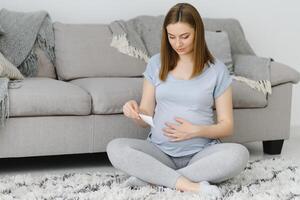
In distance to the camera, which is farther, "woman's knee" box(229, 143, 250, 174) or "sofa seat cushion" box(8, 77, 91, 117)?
"sofa seat cushion" box(8, 77, 91, 117)

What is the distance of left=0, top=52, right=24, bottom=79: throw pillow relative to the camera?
2687 millimetres

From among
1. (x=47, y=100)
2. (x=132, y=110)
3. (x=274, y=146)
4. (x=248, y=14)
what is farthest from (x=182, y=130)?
(x=248, y=14)

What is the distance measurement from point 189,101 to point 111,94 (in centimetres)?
50

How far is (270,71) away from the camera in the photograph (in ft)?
10.1

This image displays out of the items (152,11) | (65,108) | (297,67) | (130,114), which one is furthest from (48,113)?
(297,67)

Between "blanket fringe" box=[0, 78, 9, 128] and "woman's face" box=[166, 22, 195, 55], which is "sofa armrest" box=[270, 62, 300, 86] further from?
→ "blanket fringe" box=[0, 78, 9, 128]

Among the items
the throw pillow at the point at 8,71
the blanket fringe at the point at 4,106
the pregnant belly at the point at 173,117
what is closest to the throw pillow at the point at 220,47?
the pregnant belly at the point at 173,117

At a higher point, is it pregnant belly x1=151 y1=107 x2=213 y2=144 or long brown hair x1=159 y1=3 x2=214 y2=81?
long brown hair x1=159 y1=3 x2=214 y2=81

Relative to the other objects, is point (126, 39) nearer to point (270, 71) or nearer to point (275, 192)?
point (270, 71)

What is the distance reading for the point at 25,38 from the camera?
310cm

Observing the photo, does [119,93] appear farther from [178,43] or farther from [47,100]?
[178,43]

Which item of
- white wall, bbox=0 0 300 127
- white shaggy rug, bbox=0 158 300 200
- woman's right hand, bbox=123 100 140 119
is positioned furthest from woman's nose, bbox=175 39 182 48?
white wall, bbox=0 0 300 127

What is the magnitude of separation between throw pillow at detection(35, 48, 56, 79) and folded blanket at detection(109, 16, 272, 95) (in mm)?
363

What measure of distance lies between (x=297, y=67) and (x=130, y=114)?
6.97ft
